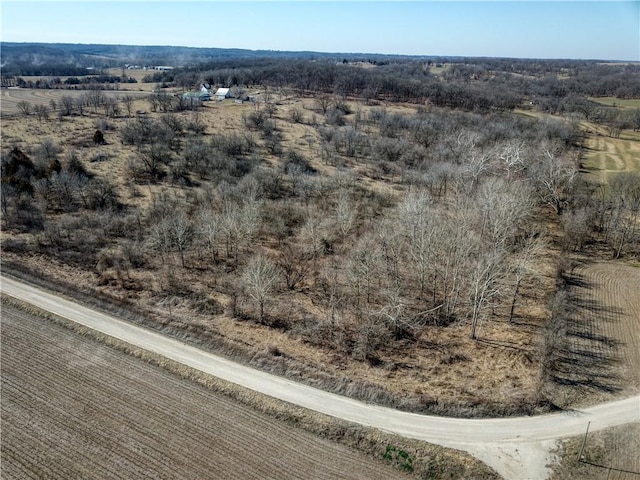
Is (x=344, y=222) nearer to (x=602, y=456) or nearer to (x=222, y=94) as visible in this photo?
(x=602, y=456)

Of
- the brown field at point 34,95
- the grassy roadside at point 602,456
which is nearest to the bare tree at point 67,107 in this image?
the brown field at point 34,95

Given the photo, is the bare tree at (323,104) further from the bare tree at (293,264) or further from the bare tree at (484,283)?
the bare tree at (484,283)

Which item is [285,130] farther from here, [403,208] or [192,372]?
[192,372]

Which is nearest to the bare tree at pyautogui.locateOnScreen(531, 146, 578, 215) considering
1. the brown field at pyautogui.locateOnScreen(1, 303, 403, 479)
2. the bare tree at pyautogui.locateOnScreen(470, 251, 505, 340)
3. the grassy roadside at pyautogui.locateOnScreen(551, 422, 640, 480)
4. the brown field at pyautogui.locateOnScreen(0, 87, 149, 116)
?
the bare tree at pyautogui.locateOnScreen(470, 251, 505, 340)

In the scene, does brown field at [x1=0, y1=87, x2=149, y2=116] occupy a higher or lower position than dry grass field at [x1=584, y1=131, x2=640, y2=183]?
higher

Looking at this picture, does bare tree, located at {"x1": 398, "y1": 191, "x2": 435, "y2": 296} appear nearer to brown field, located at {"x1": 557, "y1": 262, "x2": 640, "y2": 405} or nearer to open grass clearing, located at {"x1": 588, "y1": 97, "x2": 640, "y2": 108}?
brown field, located at {"x1": 557, "y1": 262, "x2": 640, "y2": 405}

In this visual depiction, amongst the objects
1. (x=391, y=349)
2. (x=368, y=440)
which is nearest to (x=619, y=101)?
(x=391, y=349)

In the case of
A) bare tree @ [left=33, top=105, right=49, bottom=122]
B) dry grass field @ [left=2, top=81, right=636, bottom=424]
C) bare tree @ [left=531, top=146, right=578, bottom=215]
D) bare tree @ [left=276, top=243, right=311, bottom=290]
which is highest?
bare tree @ [left=33, top=105, right=49, bottom=122]
